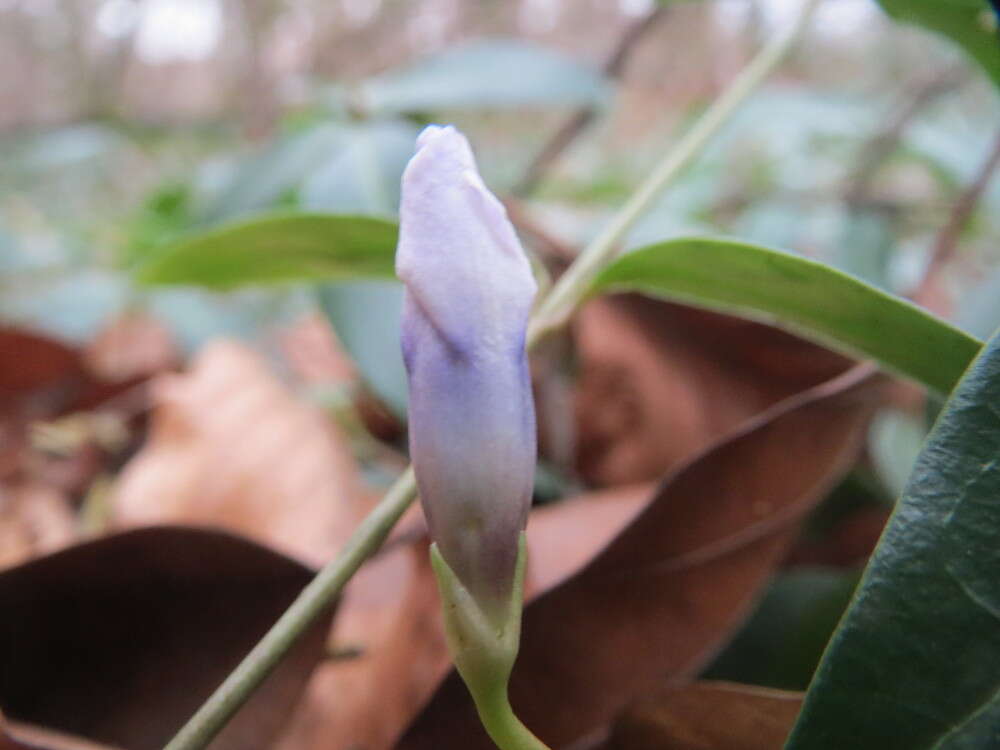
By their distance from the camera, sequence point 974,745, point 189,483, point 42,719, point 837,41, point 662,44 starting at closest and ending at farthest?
point 974,745, point 42,719, point 189,483, point 837,41, point 662,44

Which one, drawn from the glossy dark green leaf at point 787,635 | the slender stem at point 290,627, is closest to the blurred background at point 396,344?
the glossy dark green leaf at point 787,635

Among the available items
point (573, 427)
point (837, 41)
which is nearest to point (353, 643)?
point (573, 427)

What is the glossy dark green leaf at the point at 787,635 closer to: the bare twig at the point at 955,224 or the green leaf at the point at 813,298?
the green leaf at the point at 813,298

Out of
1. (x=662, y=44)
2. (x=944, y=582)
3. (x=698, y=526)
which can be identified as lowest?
(x=662, y=44)

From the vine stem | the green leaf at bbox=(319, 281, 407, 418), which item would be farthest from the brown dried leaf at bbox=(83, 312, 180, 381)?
the vine stem

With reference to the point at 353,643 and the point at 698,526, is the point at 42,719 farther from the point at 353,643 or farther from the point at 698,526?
the point at 698,526
